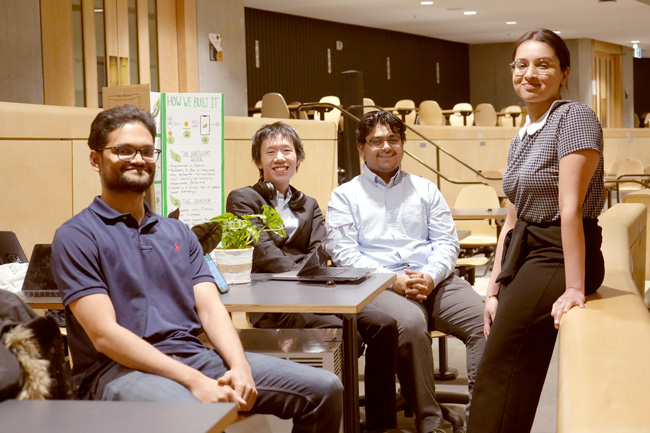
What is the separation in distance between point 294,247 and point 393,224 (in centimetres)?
43

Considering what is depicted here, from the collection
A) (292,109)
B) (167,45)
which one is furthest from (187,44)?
(292,109)

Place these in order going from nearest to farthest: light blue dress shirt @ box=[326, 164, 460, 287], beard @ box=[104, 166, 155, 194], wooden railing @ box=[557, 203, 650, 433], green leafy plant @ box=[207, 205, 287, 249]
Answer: wooden railing @ box=[557, 203, 650, 433]
beard @ box=[104, 166, 155, 194]
green leafy plant @ box=[207, 205, 287, 249]
light blue dress shirt @ box=[326, 164, 460, 287]

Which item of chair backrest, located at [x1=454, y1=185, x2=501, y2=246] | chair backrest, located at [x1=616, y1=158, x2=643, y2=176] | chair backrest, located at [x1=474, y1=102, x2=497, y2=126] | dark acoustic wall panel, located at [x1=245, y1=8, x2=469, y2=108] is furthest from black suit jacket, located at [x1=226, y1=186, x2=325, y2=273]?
chair backrest, located at [x1=474, y1=102, x2=497, y2=126]

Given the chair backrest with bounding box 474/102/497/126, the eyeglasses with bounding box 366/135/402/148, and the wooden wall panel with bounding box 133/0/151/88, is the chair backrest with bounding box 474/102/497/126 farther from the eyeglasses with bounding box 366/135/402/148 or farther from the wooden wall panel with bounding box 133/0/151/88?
the eyeglasses with bounding box 366/135/402/148

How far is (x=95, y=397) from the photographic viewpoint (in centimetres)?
210

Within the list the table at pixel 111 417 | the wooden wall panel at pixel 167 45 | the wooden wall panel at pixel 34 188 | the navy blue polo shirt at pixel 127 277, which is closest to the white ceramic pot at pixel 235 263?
the navy blue polo shirt at pixel 127 277

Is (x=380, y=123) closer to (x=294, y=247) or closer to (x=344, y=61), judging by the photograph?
(x=294, y=247)

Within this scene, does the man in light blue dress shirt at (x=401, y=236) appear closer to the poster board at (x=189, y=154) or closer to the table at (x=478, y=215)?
the poster board at (x=189, y=154)

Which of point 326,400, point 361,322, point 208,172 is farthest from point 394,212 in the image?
point 326,400

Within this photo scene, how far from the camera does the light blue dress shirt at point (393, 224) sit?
134 inches

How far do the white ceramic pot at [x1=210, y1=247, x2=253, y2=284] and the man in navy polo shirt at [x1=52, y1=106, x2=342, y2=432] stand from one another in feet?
1.53

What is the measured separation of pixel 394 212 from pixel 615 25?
49.7ft

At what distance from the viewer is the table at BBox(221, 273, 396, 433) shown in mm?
2461

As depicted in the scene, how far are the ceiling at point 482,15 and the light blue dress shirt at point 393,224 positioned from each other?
1005cm
